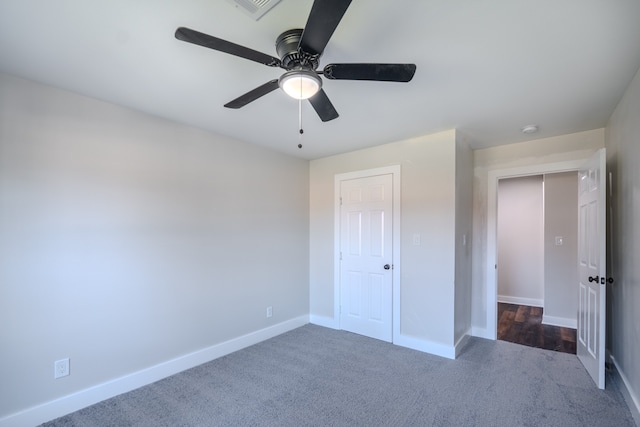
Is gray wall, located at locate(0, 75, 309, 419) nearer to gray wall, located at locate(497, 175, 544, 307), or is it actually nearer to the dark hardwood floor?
the dark hardwood floor

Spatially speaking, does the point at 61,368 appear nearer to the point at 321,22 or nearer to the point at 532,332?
the point at 321,22

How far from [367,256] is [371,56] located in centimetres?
249

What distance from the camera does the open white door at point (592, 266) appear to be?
2443mm

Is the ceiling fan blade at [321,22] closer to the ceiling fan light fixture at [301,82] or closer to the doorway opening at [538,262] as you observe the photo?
the ceiling fan light fixture at [301,82]

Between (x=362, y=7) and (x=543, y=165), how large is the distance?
308 centimetres

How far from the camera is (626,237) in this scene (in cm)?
232

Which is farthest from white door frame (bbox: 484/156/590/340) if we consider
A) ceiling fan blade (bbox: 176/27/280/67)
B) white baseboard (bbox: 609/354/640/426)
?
ceiling fan blade (bbox: 176/27/280/67)

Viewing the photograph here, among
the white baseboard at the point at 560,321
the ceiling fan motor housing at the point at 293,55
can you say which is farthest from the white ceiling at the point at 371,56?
the white baseboard at the point at 560,321

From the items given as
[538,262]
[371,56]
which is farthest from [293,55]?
[538,262]

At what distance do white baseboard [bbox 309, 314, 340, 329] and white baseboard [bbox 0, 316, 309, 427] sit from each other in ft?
2.55

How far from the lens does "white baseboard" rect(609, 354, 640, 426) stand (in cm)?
202

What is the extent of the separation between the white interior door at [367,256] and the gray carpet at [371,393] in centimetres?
49

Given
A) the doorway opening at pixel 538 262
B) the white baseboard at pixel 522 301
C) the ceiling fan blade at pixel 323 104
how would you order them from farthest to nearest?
the white baseboard at pixel 522 301 → the doorway opening at pixel 538 262 → the ceiling fan blade at pixel 323 104

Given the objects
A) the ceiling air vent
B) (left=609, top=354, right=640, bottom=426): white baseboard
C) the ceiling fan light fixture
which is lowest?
(left=609, top=354, right=640, bottom=426): white baseboard
